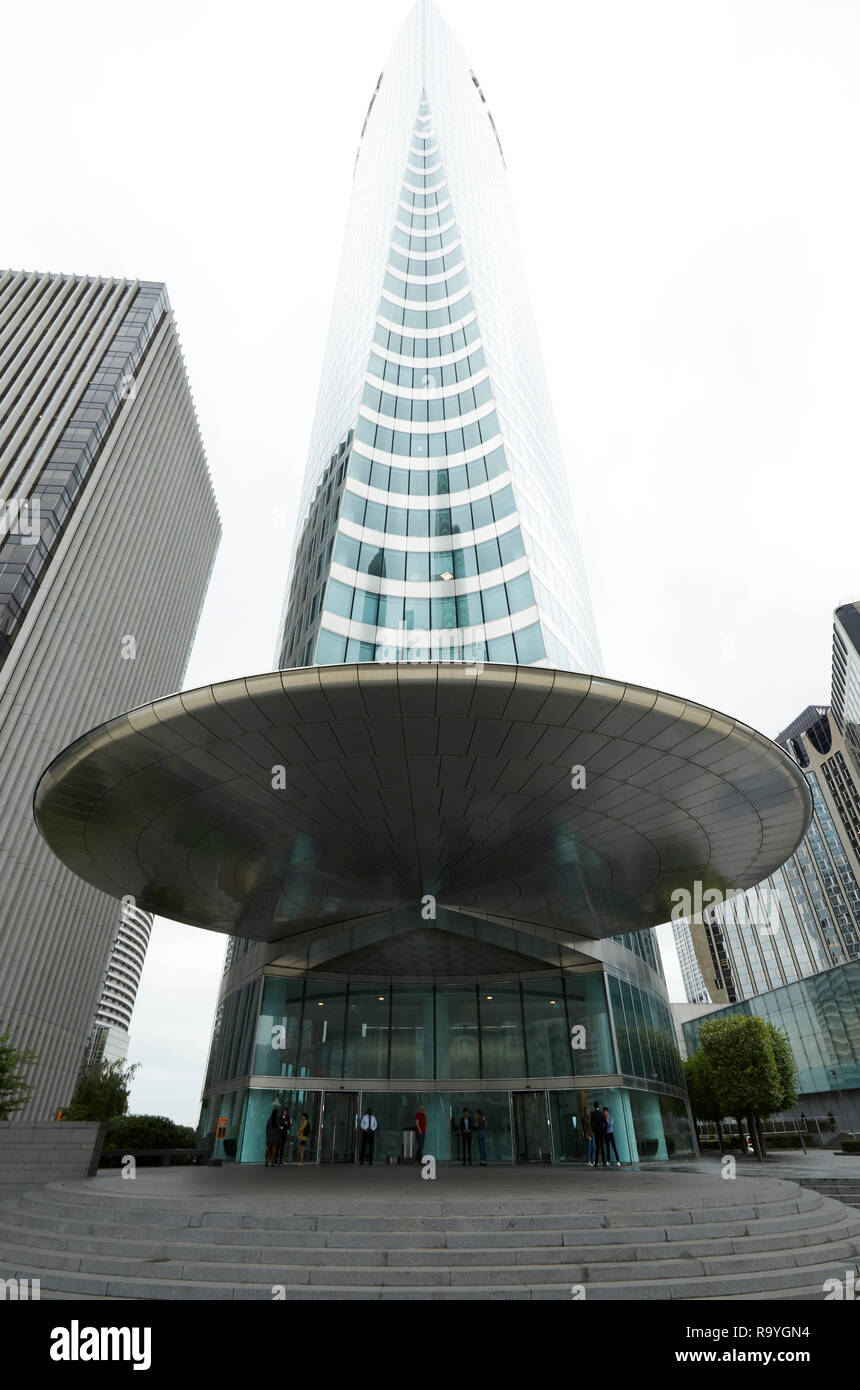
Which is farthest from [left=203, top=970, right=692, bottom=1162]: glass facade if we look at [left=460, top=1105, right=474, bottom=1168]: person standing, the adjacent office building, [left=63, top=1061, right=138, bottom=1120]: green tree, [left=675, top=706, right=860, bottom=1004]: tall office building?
[left=675, top=706, right=860, bottom=1004]: tall office building

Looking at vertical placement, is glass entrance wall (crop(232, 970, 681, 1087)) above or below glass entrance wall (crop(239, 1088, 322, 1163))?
above

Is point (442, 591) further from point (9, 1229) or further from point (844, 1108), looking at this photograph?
point (844, 1108)

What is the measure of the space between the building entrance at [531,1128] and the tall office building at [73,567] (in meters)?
29.8

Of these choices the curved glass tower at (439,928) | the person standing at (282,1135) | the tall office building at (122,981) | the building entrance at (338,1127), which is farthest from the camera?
the tall office building at (122,981)

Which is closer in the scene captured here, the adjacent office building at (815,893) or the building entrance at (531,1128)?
the building entrance at (531,1128)

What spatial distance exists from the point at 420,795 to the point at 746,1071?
2273 centimetres

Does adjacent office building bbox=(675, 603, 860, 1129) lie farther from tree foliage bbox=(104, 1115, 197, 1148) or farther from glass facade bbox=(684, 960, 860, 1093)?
tree foliage bbox=(104, 1115, 197, 1148)

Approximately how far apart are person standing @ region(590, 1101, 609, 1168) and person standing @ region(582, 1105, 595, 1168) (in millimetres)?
282

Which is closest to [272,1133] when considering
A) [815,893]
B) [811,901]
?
[815,893]

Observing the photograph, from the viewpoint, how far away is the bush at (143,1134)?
29562 millimetres

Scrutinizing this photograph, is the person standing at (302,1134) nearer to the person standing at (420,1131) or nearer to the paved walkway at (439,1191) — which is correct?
the person standing at (420,1131)

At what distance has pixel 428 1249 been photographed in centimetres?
827

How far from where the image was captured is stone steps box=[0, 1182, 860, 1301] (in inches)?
292

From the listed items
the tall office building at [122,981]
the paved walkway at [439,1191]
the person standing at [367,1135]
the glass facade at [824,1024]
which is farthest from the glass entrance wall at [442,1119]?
the tall office building at [122,981]
